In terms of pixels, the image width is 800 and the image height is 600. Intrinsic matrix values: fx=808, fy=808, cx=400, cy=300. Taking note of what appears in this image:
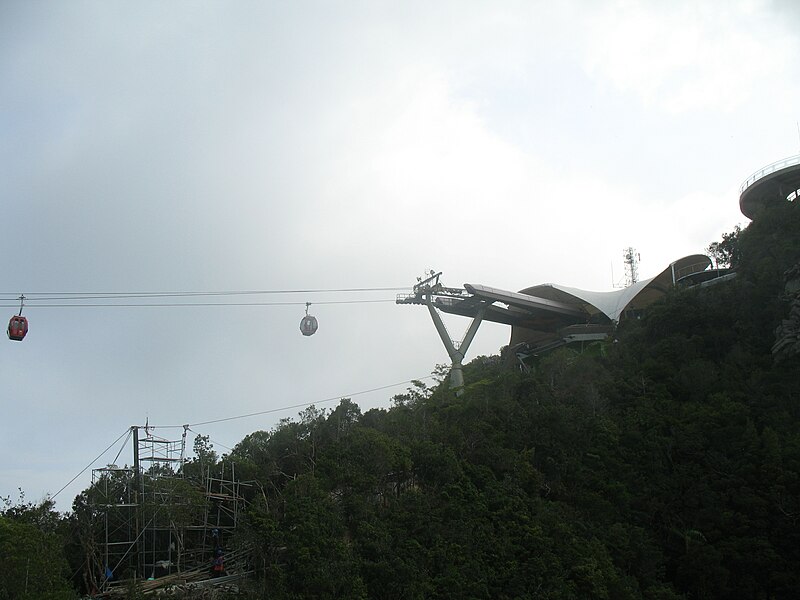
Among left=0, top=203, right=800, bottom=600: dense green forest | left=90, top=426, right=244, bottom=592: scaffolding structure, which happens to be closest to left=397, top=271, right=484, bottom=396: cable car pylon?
left=0, top=203, right=800, bottom=600: dense green forest

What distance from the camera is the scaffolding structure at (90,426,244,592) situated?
68.4 ft

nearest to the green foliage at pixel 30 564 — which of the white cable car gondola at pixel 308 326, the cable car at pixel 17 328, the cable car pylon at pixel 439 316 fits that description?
the cable car at pixel 17 328

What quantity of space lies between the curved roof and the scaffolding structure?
26848 mm

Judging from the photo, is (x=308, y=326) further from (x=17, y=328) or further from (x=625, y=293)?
(x=625, y=293)

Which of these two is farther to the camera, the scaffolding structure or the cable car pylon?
the cable car pylon

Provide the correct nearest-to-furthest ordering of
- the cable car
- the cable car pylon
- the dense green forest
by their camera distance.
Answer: the cable car
the dense green forest
the cable car pylon

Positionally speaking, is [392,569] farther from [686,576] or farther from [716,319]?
[716,319]

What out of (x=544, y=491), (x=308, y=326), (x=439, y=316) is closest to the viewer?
(x=308, y=326)

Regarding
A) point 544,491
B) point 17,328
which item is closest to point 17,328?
point 17,328

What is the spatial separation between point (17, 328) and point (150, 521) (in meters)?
5.99

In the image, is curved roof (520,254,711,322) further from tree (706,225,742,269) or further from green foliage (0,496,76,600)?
green foliage (0,496,76,600)

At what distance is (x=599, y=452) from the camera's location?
28.4 metres

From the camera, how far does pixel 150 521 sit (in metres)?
20.8

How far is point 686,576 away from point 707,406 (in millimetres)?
7354
